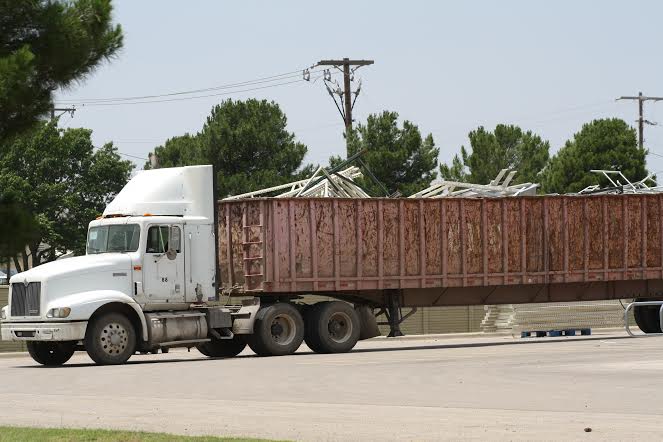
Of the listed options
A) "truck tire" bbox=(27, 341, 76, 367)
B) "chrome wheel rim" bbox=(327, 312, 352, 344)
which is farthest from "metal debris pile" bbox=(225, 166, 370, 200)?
"truck tire" bbox=(27, 341, 76, 367)

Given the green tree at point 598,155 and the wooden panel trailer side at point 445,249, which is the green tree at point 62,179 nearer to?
the green tree at point 598,155

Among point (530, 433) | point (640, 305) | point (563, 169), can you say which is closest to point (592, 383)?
point (530, 433)

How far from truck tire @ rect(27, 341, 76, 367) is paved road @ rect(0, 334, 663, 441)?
48cm

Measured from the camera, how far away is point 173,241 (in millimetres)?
27922

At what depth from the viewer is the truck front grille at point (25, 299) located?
1049 inches

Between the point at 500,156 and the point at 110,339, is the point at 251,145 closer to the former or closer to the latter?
the point at 500,156

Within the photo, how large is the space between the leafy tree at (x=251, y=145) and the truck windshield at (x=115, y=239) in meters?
30.1

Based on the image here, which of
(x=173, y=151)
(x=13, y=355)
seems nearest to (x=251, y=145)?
(x=173, y=151)

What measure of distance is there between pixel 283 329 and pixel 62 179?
3678 centimetres

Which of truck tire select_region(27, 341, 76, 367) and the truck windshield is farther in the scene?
truck tire select_region(27, 341, 76, 367)

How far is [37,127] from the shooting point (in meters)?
14.1

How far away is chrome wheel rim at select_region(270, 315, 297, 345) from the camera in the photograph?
29.5 meters

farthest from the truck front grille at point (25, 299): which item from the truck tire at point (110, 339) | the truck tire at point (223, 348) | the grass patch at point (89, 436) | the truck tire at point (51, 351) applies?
the grass patch at point (89, 436)

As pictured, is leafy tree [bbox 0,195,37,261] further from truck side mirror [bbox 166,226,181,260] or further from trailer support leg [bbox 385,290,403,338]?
trailer support leg [bbox 385,290,403,338]
